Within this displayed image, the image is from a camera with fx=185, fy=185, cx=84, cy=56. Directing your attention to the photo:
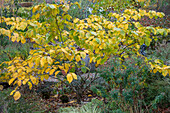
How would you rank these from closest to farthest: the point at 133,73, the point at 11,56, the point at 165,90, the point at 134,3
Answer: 1. the point at 133,73
2. the point at 165,90
3. the point at 11,56
4. the point at 134,3

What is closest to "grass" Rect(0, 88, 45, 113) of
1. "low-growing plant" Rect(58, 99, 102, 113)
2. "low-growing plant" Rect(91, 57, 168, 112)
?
"low-growing plant" Rect(58, 99, 102, 113)

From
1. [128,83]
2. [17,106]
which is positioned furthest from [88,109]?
[17,106]

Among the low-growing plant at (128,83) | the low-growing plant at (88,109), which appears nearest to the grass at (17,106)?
the low-growing plant at (88,109)

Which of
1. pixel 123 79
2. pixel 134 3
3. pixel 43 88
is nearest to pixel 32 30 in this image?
pixel 123 79

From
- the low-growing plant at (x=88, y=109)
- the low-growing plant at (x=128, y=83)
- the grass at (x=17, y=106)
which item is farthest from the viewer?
the low-growing plant at (x=88, y=109)

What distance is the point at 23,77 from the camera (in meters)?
2.50

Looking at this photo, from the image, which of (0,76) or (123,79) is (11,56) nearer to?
(0,76)

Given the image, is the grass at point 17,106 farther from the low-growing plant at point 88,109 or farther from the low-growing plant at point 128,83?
the low-growing plant at point 128,83

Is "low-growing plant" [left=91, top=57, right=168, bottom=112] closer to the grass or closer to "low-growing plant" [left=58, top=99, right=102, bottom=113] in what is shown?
"low-growing plant" [left=58, top=99, right=102, bottom=113]

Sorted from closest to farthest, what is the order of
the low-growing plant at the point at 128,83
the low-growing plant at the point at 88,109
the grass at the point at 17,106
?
1. the low-growing plant at the point at 128,83
2. the grass at the point at 17,106
3. the low-growing plant at the point at 88,109

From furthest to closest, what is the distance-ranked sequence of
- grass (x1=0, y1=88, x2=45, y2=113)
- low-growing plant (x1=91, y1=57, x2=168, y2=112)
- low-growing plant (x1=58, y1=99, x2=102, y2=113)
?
low-growing plant (x1=58, y1=99, x2=102, y2=113) → grass (x1=0, y1=88, x2=45, y2=113) → low-growing plant (x1=91, y1=57, x2=168, y2=112)

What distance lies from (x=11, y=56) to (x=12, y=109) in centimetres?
269

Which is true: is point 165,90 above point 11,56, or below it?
above

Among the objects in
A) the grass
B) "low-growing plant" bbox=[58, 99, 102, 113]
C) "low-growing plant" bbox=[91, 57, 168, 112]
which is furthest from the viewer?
"low-growing plant" bbox=[58, 99, 102, 113]
